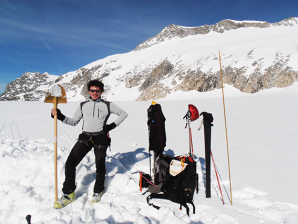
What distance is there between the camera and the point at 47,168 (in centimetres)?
439

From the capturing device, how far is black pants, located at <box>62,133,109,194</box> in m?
3.74

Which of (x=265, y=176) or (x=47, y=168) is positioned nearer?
(x=47, y=168)

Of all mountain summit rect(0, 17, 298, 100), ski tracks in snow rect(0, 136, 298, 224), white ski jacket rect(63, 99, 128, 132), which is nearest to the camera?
ski tracks in snow rect(0, 136, 298, 224)

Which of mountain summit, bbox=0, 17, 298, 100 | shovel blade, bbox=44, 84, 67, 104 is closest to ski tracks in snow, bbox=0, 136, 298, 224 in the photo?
shovel blade, bbox=44, 84, 67, 104

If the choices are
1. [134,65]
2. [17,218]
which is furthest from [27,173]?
[134,65]

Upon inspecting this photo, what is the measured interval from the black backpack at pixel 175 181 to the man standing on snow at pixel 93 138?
1.12 meters

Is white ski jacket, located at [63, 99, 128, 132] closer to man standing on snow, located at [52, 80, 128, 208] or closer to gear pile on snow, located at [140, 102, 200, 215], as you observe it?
man standing on snow, located at [52, 80, 128, 208]

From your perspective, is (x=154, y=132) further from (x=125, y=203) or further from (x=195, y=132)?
(x=195, y=132)

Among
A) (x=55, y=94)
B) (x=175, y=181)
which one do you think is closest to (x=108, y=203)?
(x=175, y=181)

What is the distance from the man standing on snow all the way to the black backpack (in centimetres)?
112

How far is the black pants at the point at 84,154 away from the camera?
12.3 feet

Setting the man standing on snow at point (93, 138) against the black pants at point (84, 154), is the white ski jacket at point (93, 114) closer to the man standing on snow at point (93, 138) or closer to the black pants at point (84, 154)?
the man standing on snow at point (93, 138)

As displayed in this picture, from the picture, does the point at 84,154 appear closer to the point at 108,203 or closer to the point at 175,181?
the point at 108,203

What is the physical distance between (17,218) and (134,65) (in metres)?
109
